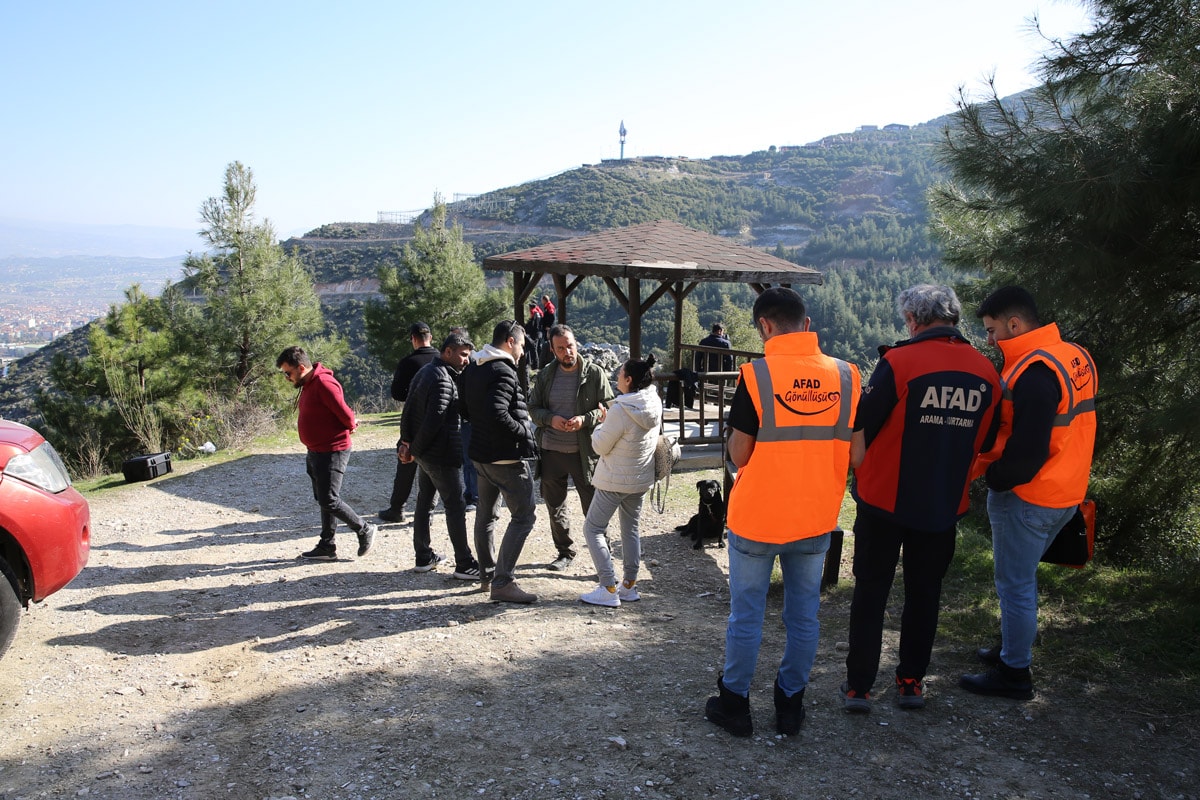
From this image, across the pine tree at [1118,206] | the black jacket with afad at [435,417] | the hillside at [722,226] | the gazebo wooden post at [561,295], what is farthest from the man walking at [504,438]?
the hillside at [722,226]

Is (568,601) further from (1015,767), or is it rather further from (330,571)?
(1015,767)

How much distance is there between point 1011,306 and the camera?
126 inches

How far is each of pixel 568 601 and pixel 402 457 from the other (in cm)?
147

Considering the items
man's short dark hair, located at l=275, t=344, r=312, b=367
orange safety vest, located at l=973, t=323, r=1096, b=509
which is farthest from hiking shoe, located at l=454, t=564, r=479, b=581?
orange safety vest, located at l=973, t=323, r=1096, b=509

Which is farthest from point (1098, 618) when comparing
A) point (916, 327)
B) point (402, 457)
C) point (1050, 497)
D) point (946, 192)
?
point (402, 457)

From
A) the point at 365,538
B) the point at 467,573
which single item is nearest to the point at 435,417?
the point at 467,573

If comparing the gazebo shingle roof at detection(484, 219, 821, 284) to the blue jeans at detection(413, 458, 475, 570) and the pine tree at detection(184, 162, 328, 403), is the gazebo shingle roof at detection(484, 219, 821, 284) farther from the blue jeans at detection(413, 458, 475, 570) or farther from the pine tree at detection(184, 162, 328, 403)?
the pine tree at detection(184, 162, 328, 403)

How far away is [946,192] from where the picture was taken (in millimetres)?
5242

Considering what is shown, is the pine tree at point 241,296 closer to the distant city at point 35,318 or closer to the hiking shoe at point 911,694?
the hiking shoe at point 911,694

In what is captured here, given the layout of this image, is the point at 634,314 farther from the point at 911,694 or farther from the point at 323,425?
the point at 911,694

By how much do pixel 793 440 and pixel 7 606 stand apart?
327 cm

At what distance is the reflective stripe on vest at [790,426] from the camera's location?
2.73m

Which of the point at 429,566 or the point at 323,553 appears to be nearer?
the point at 429,566

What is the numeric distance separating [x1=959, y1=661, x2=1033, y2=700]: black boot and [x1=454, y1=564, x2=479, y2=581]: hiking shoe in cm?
297
